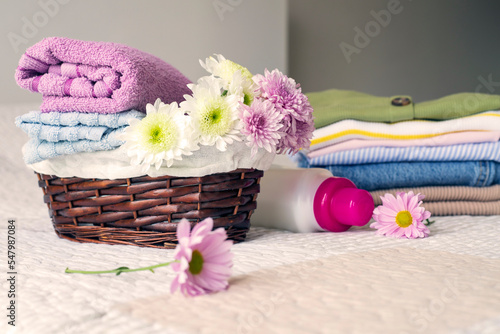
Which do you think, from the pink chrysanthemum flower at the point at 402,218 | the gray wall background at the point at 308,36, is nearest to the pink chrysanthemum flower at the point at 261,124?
the pink chrysanthemum flower at the point at 402,218

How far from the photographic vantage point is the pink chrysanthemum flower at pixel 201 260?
0.42 meters

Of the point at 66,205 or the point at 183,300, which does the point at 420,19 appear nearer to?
the point at 66,205

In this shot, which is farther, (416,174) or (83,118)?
(416,174)

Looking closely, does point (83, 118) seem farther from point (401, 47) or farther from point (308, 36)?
point (401, 47)

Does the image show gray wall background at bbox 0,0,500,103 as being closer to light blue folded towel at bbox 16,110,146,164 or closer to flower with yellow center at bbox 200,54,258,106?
light blue folded towel at bbox 16,110,146,164

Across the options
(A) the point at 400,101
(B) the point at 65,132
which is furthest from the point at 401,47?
(B) the point at 65,132

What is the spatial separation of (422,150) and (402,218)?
0.24m

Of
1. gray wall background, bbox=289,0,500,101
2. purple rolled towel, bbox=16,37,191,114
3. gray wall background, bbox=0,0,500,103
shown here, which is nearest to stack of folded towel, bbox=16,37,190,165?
purple rolled towel, bbox=16,37,191,114

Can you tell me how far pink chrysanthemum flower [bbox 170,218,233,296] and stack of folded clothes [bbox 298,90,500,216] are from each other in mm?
533

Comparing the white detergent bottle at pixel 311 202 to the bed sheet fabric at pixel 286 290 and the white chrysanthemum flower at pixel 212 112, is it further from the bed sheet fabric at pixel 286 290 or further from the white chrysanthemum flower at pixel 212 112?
the white chrysanthemum flower at pixel 212 112

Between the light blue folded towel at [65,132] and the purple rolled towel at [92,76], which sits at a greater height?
the purple rolled towel at [92,76]

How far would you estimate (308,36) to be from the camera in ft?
7.18

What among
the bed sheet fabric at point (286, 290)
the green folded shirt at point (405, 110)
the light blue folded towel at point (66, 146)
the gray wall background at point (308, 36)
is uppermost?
the gray wall background at point (308, 36)

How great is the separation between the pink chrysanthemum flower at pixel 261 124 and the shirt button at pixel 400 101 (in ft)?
1.41
